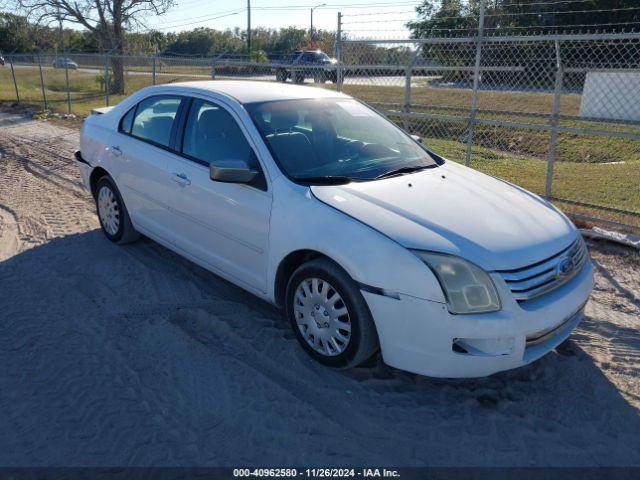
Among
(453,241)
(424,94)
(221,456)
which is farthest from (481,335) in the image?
(424,94)

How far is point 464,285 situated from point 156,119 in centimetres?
322

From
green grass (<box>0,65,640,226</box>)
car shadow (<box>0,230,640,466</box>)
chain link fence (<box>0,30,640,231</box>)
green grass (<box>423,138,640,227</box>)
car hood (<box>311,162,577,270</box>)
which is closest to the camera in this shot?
car shadow (<box>0,230,640,466</box>)

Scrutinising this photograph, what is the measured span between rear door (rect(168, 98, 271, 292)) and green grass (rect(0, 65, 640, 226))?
436cm

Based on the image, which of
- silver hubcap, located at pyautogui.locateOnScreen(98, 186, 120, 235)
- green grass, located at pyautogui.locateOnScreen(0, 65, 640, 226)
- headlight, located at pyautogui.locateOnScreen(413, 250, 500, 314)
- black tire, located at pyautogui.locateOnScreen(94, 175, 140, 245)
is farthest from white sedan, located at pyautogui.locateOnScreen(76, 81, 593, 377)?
green grass, located at pyautogui.locateOnScreen(0, 65, 640, 226)

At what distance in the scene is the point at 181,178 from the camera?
4508mm

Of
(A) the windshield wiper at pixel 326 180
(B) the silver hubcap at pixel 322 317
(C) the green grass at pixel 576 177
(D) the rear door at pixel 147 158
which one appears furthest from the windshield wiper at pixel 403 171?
(C) the green grass at pixel 576 177

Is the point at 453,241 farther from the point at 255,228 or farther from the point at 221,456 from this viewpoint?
the point at 221,456

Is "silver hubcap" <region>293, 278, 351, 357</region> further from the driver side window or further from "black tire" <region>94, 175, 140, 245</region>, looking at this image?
"black tire" <region>94, 175, 140, 245</region>

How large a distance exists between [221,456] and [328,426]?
592 millimetres

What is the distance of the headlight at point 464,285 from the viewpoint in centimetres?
308

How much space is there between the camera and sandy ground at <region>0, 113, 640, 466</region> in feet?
9.61

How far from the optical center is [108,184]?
5.61m

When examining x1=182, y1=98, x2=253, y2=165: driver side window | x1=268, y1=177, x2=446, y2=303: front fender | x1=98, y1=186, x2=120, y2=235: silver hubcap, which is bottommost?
x1=98, y1=186, x2=120, y2=235: silver hubcap

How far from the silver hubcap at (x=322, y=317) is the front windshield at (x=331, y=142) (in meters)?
0.77
